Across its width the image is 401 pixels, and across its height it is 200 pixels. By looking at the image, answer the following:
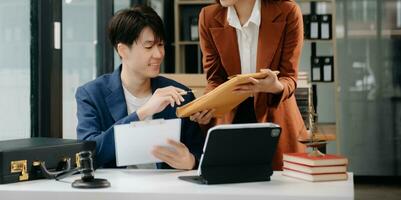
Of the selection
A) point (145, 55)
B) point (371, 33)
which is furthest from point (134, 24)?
point (371, 33)

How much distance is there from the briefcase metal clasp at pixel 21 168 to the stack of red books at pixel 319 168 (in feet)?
2.53

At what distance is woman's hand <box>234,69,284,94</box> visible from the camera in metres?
1.94

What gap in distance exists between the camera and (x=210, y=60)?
2.32 meters

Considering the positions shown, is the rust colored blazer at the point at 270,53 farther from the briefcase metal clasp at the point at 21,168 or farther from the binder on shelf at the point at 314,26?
the binder on shelf at the point at 314,26

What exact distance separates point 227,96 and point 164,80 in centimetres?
46

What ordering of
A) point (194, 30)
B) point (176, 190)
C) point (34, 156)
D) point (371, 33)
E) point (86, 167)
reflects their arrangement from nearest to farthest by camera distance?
point (176, 190) → point (86, 167) → point (34, 156) → point (194, 30) → point (371, 33)

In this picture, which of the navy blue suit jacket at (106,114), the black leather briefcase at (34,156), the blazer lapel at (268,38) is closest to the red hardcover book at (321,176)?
the navy blue suit jacket at (106,114)

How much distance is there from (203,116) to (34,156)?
58 cm

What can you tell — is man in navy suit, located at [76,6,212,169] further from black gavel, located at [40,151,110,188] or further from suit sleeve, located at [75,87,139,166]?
black gavel, located at [40,151,110,188]

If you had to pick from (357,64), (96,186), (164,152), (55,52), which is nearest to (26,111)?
(55,52)

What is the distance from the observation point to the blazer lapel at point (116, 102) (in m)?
2.22

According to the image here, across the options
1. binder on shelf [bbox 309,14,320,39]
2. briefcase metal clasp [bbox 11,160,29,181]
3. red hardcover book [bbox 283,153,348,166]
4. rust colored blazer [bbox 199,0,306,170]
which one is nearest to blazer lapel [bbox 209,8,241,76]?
rust colored blazer [bbox 199,0,306,170]

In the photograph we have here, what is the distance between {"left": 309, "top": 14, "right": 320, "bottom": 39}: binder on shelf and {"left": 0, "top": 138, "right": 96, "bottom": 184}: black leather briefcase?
12.9 ft

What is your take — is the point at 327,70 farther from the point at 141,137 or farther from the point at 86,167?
the point at 86,167
